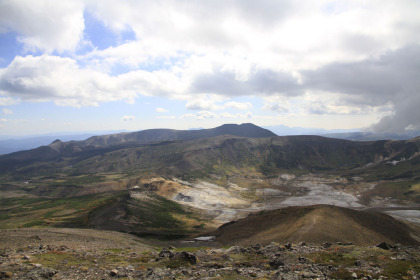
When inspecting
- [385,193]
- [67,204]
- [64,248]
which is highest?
[64,248]

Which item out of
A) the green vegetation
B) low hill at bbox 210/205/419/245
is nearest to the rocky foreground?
low hill at bbox 210/205/419/245

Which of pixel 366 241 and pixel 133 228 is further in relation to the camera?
pixel 133 228

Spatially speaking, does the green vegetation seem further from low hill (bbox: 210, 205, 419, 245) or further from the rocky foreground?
the rocky foreground

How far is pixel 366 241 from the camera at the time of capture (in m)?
52.2

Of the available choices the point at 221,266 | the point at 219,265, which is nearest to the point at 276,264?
the point at 221,266

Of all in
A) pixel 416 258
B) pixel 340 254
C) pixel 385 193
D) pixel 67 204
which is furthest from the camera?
pixel 385 193

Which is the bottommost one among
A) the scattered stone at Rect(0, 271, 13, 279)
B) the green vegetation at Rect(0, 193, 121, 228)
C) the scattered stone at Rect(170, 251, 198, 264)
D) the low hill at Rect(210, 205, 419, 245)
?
the green vegetation at Rect(0, 193, 121, 228)

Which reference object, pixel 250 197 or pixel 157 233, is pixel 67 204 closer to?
pixel 157 233

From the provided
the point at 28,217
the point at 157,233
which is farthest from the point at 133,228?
the point at 28,217

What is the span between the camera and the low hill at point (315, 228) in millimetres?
51844

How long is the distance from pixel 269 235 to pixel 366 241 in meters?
20.7

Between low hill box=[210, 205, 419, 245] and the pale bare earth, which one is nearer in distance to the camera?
low hill box=[210, 205, 419, 245]

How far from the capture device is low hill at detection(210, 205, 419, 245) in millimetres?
51844

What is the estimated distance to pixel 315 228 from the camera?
2116 inches
